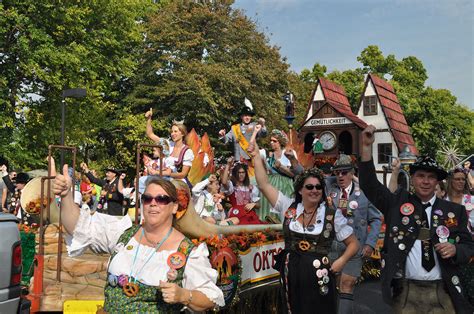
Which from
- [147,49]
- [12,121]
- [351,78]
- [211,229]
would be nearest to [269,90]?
[147,49]

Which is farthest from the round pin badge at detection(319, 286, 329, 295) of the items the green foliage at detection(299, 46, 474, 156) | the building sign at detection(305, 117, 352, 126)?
the green foliage at detection(299, 46, 474, 156)

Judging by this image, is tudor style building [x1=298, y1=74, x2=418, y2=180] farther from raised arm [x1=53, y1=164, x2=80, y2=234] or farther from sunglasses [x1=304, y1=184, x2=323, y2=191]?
raised arm [x1=53, y1=164, x2=80, y2=234]

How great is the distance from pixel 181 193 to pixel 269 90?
3466 cm

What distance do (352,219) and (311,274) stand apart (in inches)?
83.2

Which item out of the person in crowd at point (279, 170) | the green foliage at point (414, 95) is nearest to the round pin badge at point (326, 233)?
the person in crowd at point (279, 170)

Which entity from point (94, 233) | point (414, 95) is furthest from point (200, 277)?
point (414, 95)

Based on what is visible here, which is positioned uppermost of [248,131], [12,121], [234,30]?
[234,30]

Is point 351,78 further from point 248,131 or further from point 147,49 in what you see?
point 248,131

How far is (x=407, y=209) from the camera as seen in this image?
501 centimetres

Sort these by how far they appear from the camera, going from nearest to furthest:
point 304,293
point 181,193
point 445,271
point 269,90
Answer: point 181,193 → point 445,271 → point 304,293 → point 269,90

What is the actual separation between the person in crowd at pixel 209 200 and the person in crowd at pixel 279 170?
4.31 ft

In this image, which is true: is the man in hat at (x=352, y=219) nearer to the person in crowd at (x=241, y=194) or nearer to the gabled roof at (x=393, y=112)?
the person in crowd at (x=241, y=194)

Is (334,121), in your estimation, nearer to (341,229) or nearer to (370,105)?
(370,105)

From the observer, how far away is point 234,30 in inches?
1475
